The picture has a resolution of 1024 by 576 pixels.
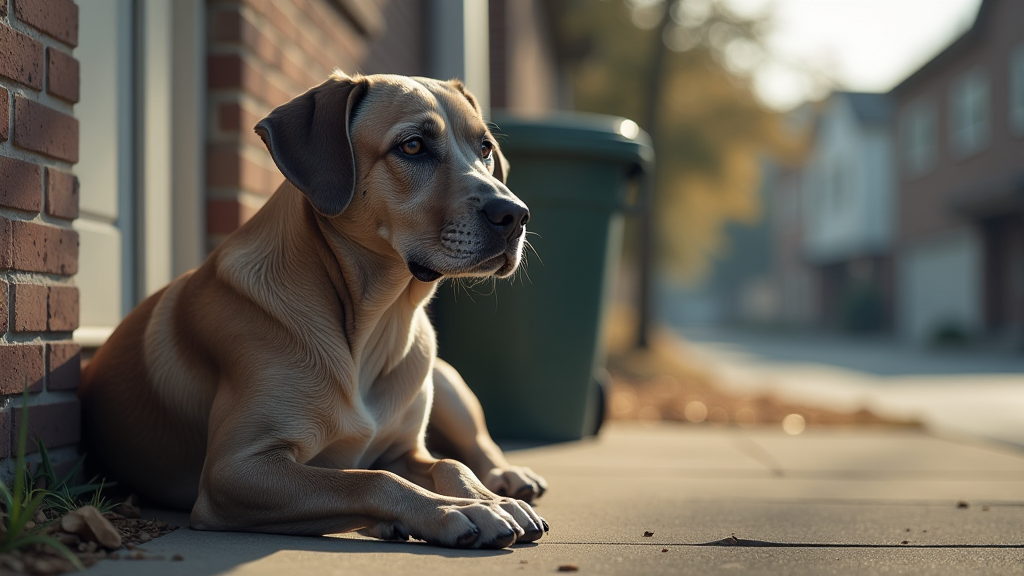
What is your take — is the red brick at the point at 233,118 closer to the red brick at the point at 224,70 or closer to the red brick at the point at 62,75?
the red brick at the point at 224,70

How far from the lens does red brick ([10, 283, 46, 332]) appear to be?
2475 millimetres

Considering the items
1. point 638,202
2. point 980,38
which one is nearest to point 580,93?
point 980,38

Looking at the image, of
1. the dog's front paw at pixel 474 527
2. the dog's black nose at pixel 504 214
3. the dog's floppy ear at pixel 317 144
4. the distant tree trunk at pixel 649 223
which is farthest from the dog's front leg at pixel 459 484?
the distant tree trunk at pixel 649 223

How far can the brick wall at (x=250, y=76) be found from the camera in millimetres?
3846

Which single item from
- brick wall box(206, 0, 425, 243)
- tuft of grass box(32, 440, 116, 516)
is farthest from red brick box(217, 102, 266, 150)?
tuft of grass box(32, 440, 116, 516)

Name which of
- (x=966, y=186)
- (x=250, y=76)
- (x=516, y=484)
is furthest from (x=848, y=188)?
(x=516, y=484)

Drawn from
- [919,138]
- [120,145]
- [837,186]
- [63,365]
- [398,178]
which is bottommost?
[63,365]

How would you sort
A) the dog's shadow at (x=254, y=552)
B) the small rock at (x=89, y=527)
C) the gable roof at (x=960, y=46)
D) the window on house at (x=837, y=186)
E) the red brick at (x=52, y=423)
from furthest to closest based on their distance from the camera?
1. the window on house at (x=837, y=186)
2. the gable roof at (x=960, y=46)
3. the red brick at (x=52, y=423)
4. the small rock at (x=89, y=527)
5. the dog's shadow at (x=254, y=552)

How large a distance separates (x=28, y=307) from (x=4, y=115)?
50cm

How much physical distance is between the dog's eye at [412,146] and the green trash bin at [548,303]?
6.47 ft

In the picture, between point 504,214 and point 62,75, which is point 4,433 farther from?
point 504,214

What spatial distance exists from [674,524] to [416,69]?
525cm

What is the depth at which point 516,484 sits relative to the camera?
3.04 meters

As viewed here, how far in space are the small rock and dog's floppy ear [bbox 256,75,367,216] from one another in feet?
3.03
